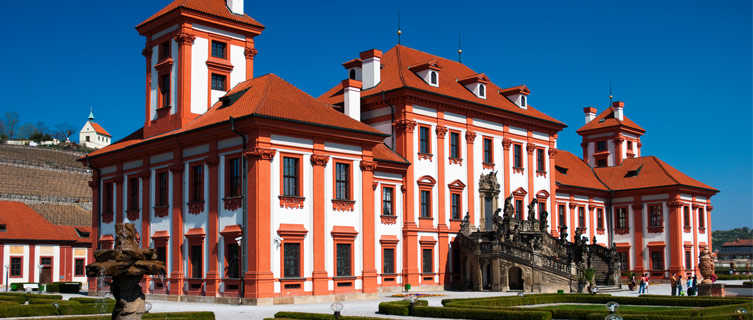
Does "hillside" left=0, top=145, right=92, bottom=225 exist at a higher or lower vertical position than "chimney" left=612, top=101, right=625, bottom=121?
lower

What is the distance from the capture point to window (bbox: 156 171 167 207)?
38594mm

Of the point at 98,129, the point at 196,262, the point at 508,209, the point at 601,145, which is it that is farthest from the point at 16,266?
the point at 98,129

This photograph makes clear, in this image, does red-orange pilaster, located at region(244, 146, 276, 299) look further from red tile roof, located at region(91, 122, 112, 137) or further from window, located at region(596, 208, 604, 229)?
red tile roof, located at region(91, 122, 112, 137)

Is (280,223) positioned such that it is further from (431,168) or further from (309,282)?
(431,168)

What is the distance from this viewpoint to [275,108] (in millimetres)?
33750

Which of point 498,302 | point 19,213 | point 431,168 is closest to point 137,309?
point 498,302

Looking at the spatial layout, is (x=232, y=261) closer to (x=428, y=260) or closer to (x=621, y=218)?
(x=428, y=260)

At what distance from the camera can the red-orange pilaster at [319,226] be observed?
1336 inches

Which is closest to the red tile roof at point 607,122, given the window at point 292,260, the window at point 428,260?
the window at point 428,260

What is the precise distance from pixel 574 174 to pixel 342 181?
101 feet

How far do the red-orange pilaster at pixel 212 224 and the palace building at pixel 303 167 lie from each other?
86mm

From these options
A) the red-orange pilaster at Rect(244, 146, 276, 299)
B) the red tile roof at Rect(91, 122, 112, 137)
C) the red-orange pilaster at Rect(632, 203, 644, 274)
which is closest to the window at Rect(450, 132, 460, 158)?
the red-orange pilaster at Rect(244, 146, 276, 299)

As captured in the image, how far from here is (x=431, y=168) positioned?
43.9 m

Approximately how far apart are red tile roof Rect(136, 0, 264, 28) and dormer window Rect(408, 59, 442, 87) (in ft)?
30.1
